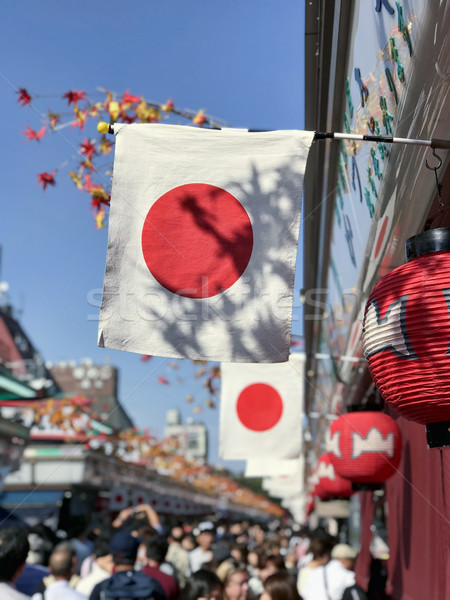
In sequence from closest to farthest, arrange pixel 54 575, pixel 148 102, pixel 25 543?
pixel 25 543
pixel 54 575
pixel 148 102

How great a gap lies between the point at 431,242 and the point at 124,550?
146 inches

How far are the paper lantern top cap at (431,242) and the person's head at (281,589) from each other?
260 centimetres

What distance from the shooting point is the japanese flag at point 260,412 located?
29.6 ft

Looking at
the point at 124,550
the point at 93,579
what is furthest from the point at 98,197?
the point at 93,579

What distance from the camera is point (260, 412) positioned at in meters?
9.16

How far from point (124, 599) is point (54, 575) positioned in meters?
1.16

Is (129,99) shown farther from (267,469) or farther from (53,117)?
(267,469)

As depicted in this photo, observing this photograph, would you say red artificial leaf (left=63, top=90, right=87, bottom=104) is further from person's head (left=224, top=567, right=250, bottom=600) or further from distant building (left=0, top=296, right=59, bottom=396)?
distant building (left=0, top=296, right=59, bottom=396)

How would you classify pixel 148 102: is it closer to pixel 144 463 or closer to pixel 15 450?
pixel 15 450

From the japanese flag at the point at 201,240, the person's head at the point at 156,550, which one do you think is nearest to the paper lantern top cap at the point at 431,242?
the japanese flag at the point at 201,240

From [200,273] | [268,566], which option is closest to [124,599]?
[200,273]

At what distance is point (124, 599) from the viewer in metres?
4.82

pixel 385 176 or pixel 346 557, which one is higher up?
pixel 385 176

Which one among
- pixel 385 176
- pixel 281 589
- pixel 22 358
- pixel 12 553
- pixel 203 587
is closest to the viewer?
pixel 12 553
